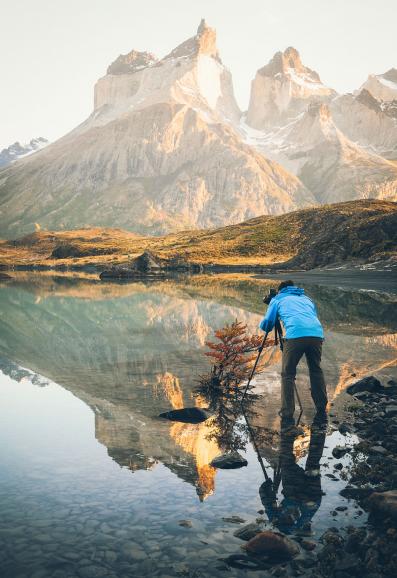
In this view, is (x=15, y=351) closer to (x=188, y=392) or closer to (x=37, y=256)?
(x=188, y=392)

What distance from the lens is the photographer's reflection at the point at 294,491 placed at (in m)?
8.70

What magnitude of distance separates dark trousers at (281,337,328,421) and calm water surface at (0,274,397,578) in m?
0.55

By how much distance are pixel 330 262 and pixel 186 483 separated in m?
117

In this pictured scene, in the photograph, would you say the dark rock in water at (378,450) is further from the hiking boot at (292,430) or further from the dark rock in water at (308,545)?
the dark rock in water at (308,545)

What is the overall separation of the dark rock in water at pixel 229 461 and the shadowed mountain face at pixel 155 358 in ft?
0.66

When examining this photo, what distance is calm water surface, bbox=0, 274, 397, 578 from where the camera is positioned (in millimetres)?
7930

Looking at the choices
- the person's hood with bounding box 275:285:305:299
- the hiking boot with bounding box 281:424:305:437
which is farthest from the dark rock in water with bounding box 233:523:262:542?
the person's hood with bounding box 275:285:305:299

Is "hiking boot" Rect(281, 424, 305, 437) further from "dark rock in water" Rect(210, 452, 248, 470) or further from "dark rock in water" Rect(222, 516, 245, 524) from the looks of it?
"dark rock in water" Rect(222, 516, 245, 524)

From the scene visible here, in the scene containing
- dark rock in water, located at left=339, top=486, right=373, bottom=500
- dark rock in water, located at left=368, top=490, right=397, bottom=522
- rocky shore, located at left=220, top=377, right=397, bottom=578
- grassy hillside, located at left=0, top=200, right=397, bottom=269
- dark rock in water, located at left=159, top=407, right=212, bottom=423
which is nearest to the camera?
rocky shore, located at left=220, top=377, right=397, bottom=578

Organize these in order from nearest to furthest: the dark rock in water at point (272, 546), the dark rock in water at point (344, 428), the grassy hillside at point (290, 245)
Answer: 1. the dark rock in water at point (272, 546)
2. the dark rock in water at point (344, 428)
3. the grassy hillside at point (290, 245)

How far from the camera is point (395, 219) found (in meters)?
127

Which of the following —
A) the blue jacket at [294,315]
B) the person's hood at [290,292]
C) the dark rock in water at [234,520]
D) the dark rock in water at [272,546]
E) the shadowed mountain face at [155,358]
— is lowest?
the shadowed mountain face at [155,358]

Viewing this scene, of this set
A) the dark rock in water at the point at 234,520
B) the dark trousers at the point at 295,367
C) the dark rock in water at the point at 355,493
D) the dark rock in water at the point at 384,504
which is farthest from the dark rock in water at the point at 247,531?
the dark trousers at the point at 295,367

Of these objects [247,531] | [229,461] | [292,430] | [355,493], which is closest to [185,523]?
[247,531]
